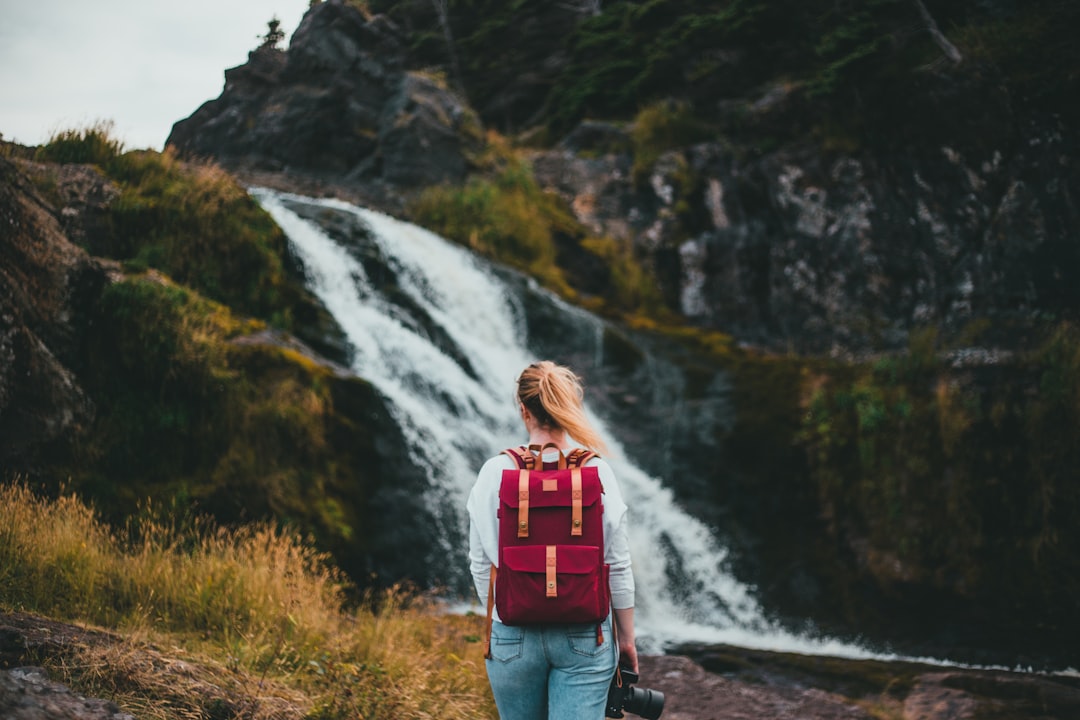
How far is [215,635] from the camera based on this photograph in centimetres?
454

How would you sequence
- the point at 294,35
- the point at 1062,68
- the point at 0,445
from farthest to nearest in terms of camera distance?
the point at 294,35
the point at 1062,68
the point at 0,445

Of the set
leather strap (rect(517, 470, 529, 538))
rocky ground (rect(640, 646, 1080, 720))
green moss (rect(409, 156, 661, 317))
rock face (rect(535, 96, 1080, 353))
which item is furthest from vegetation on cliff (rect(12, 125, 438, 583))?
rock face (rect(535, 96, 1080, 353))

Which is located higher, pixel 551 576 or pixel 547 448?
pixel 547 448

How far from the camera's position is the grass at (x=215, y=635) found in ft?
11.1

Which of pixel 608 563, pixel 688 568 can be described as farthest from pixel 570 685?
pixel 688 568

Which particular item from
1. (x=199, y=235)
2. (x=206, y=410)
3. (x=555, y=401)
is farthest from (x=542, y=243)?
(x=555, y=401)

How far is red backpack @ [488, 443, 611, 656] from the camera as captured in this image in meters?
2.43

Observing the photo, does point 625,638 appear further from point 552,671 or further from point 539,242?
point 539,242

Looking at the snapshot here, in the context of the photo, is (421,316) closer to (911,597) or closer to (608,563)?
(911,597)

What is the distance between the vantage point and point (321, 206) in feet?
43.5

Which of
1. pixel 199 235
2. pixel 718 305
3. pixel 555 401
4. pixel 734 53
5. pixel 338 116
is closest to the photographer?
pixel 555 401

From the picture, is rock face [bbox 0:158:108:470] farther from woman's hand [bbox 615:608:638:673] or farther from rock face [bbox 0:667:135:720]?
woman's hand [bbox 615:608:638:673]

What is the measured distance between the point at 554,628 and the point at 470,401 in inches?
284

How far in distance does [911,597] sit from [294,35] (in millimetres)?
19898
